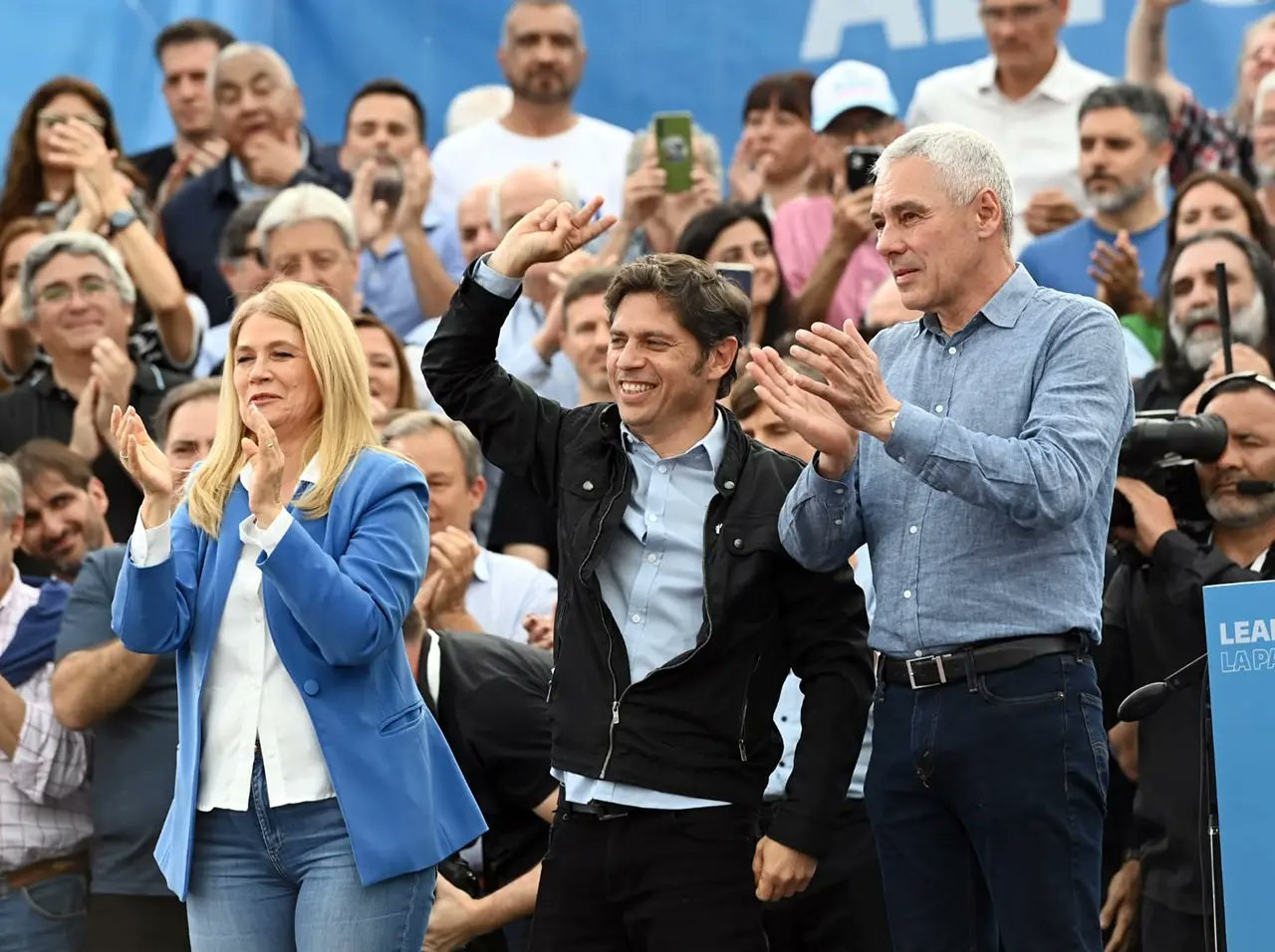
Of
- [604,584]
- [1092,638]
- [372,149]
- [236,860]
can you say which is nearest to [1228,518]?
[1092,638]

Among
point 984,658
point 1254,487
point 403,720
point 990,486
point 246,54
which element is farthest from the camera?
point 246,54

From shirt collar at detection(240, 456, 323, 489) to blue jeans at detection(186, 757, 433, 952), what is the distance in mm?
544

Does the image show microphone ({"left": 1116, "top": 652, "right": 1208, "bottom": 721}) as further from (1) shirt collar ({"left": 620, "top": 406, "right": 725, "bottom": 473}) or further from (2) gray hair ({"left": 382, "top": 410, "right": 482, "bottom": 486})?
(2) gray hair ({"left": 382, "top": 410, "right": 482, "bottom": 486})

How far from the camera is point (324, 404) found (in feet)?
13.4

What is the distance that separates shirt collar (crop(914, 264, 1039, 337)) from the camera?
383cm

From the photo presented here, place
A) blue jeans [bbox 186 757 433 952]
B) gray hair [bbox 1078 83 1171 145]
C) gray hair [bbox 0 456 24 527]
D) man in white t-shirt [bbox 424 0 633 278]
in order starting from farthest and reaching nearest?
man in white t-shirt [bbox 424 0 633 278] → gray hair [bbox 1078 83 1171 145] → gray hair [bbox 0 456 24 527] → blue jeans [bbox 186 757 433 952]

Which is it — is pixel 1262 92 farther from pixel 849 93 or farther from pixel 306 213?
pixel 306 213


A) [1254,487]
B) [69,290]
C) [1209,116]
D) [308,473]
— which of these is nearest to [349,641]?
[308,473]

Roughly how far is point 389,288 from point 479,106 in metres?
1.27

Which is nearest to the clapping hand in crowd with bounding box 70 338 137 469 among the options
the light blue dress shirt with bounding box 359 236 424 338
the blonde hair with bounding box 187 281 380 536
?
the light blue dress shirt with bounding box 359 236 424 338

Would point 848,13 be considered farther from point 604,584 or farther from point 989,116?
point 604,584

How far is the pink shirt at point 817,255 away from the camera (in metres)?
7.62

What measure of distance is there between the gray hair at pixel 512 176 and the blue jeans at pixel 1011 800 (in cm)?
394

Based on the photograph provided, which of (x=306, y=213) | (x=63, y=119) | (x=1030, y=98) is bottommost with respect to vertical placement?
(x=306, y=213)
